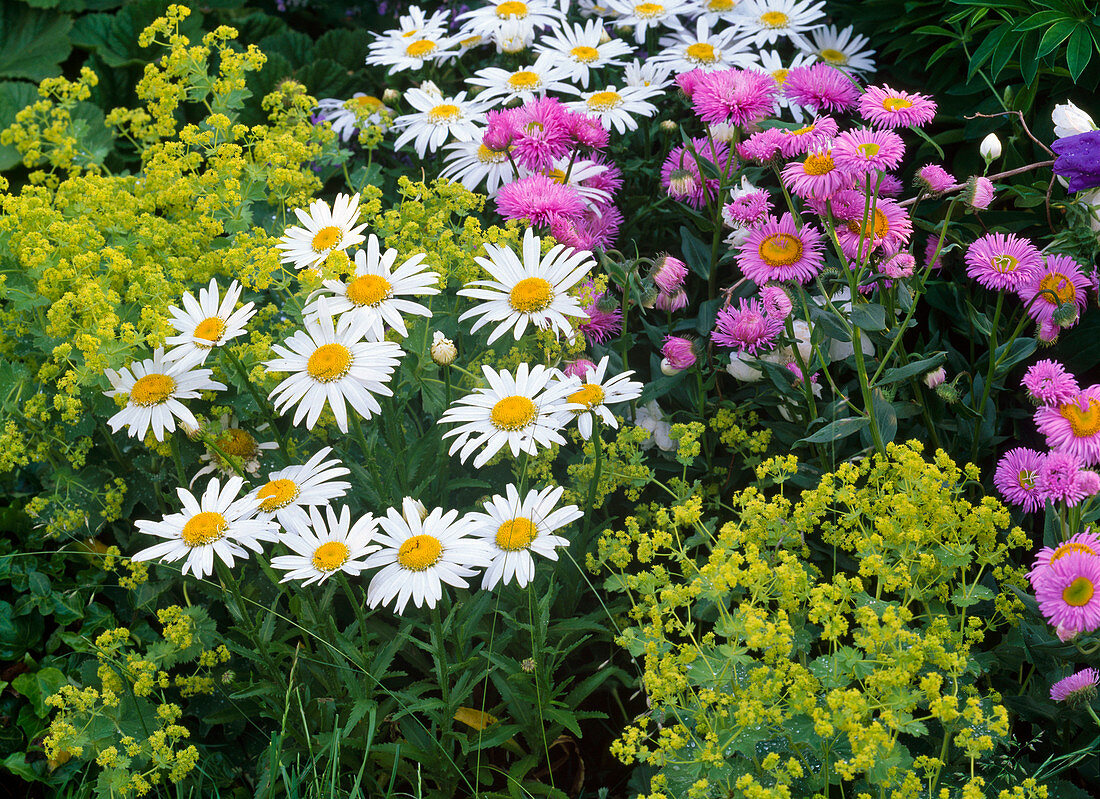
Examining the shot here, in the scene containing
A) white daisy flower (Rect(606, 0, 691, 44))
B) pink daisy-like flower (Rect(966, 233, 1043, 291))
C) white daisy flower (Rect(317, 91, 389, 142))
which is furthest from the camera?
white daisy flower (Rect(606, 0, 691, 44))

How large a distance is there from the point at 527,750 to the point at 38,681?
1.14 meters

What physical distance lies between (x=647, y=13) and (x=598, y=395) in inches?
60.1

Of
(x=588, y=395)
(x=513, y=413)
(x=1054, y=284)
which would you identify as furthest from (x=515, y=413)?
(x=1054, y=284)

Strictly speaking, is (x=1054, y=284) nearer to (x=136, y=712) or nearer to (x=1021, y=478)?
(x=1021, y=478)

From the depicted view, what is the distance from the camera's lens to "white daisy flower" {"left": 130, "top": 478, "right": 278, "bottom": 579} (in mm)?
1435

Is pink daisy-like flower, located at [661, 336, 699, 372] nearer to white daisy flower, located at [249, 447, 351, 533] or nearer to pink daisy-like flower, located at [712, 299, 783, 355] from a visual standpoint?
pink daisy-like flower, located at [712, 299, 783, 355]

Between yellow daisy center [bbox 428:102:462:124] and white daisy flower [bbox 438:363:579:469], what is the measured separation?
1159mm

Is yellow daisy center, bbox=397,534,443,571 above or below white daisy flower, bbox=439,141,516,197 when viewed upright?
below

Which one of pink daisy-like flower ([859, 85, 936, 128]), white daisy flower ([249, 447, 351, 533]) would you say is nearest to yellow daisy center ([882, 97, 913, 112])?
pink daisy-like flower ([859, 85, 936, 128])

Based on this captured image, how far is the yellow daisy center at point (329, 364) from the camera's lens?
1.56 meters

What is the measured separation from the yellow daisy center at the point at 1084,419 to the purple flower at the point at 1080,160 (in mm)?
414

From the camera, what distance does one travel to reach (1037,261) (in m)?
1.76

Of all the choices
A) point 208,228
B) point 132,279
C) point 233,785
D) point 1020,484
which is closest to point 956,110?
point 1020,484

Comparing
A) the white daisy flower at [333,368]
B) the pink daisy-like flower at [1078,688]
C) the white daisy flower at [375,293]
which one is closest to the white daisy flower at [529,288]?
the white daisy flower at [375,293]
